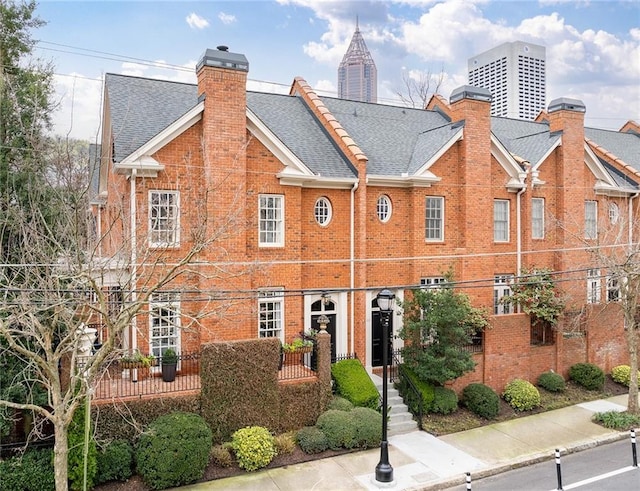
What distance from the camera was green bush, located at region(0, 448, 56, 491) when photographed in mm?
10539

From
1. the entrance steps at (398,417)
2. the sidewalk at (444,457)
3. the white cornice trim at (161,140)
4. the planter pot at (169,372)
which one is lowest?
the sidewalk at (444,457)

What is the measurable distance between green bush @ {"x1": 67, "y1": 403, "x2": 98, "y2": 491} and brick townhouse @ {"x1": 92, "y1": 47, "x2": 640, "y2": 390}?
3.20 metres

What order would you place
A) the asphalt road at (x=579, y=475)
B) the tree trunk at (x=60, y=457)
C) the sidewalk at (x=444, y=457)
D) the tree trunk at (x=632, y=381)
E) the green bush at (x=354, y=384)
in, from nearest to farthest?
the tree trunk at (x=60, y=457), the sidewalk at (x=444, y=457), the asphalt road at (x=579, y=475), the green bush at (x=354, y=384), the tree trunk at (x=632, y=381)

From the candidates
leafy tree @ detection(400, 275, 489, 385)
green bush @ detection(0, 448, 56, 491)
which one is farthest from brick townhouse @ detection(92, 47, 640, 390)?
green bush @ detection(0, 448, 56, 491)

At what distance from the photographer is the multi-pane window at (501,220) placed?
20.7 metres

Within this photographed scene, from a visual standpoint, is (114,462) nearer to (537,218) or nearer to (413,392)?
(413,392)

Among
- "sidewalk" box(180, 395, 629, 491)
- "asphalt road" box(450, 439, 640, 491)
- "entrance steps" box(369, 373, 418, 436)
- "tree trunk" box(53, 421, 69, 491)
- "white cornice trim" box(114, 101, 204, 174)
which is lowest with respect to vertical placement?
"asphalt road" box(450, 439, 640, 491)

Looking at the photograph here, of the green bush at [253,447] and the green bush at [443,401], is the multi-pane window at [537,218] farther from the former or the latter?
the green bush at [253,447]

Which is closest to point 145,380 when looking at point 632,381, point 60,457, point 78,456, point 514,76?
point 78,456

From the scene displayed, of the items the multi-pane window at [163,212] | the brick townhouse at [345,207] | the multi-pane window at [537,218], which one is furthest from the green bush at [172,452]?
the multi-pane window at [537,218]

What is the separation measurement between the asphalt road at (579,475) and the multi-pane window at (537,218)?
9.50 metres

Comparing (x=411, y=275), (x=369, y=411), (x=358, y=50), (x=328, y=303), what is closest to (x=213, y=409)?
(x=369, y=411)

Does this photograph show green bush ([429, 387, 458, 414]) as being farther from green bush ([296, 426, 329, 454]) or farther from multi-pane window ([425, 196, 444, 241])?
multi-pane window ([425, 196, 444, 241])

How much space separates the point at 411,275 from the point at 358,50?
22178mm
